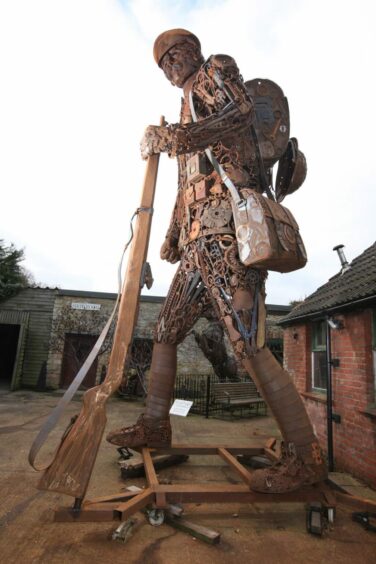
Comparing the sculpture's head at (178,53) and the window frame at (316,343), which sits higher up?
the sculpture's head at (178,53)

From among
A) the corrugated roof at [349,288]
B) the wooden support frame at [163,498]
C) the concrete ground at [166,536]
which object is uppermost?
the corrugated roof at [349,288]

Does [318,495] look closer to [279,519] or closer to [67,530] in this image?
[279,519]

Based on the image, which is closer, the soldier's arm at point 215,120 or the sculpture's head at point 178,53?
the soldier's arm at point 215,120

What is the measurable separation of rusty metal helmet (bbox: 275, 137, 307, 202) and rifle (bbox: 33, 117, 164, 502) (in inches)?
55.8

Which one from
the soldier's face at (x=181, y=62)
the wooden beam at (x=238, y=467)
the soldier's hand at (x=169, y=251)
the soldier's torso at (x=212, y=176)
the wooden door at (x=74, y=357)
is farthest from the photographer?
the wooden door at (x=74, y=357)

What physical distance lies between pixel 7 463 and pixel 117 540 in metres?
1.65

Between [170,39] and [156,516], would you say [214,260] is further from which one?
[170,39]

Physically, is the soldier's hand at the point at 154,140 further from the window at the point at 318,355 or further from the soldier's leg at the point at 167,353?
the window at the point at 318,355

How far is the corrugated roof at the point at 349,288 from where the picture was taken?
3.21 meters

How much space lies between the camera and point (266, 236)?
219 centimetres

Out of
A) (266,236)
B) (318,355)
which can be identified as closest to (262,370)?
(266,236)

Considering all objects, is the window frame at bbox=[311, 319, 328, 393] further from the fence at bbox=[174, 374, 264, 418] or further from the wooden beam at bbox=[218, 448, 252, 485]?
the fence at bbox=[174, 374, 264, 418]

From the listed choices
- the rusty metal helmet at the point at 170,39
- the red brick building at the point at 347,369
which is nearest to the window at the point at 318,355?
the red brick building at the point at 347,369

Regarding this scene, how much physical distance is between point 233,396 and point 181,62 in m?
6.99
